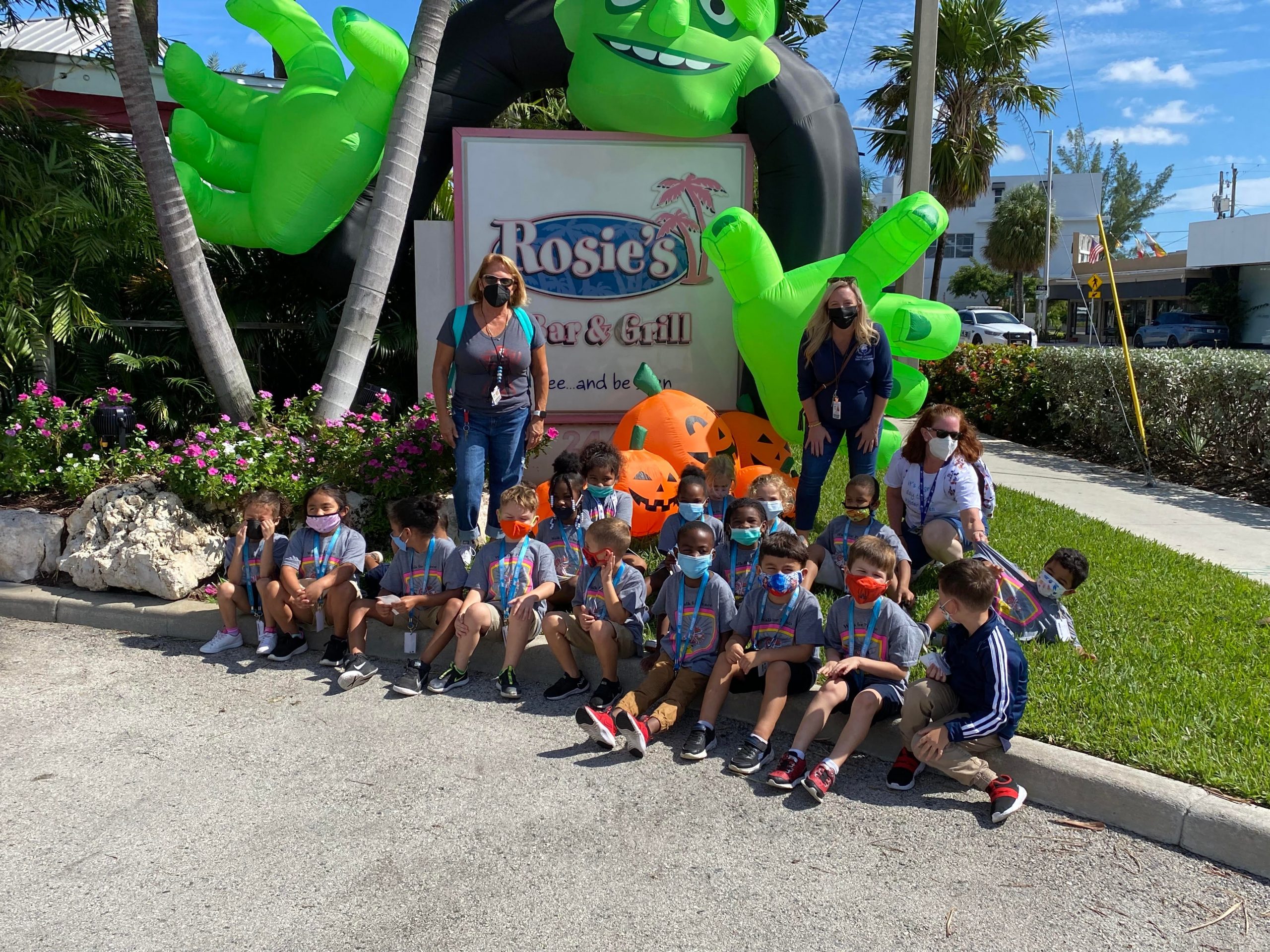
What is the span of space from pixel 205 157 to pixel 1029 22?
16.7 metres

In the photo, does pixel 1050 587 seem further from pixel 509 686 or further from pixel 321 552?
pixel 321 552

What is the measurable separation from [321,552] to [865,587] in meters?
2.69

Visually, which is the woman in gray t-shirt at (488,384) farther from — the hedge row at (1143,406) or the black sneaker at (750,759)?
the hedge row at (1143,406)

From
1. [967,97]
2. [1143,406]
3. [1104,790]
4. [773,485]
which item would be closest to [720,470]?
[773,485]

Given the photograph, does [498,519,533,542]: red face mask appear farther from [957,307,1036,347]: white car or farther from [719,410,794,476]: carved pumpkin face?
[957,307,1036,347]: white car

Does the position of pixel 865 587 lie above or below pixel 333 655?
above

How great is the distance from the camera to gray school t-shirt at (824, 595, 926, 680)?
3.86m

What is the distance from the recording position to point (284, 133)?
7.14 m

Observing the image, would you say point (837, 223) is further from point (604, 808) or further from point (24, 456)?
point (24, 456)

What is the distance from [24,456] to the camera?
19.8 feet

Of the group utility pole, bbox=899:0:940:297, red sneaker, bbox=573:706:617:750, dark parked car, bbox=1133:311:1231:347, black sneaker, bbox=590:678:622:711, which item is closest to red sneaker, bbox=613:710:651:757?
red sneaker, bbox=573:706:617:750

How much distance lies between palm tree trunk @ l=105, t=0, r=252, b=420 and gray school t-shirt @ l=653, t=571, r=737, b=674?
3.78 meters

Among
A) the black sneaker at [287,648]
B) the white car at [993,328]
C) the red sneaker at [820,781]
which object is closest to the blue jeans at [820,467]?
the red sneaker at [820,781]

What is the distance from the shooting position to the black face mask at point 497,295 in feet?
17.4
